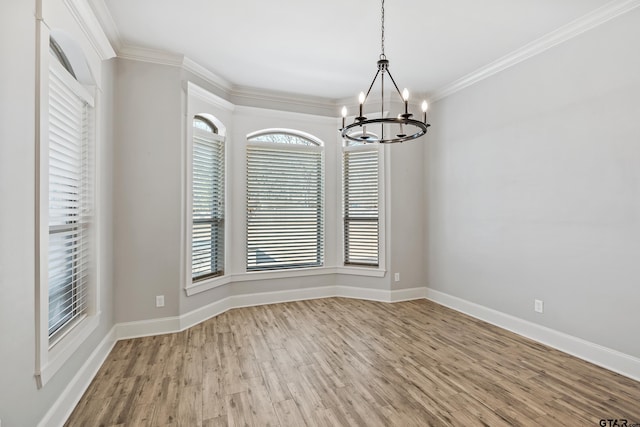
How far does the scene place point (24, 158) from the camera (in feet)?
5.22

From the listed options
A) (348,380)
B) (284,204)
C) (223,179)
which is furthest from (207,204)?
(348,380)

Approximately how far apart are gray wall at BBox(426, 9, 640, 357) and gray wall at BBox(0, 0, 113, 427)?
4.03 m

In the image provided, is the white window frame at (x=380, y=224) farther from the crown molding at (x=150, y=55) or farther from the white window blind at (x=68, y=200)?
the white window blind at (x=68, y=200)

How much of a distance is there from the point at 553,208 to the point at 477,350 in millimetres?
1556

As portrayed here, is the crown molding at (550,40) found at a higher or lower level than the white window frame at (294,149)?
higher

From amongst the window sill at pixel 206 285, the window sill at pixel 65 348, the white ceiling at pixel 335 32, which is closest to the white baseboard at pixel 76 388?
the window sill at pixel 65 348

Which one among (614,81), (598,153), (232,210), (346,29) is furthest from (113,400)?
(614,81)

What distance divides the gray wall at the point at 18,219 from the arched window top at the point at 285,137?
2897mm

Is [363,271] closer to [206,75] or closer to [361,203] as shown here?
[361,203]

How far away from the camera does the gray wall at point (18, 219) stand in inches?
56.0

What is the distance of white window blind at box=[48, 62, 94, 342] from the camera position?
2057 millimetres

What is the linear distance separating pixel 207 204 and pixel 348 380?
2589 millimetres

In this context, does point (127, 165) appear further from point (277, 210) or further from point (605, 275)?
point (605, 275)

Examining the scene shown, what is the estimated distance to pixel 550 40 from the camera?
3053 mm
